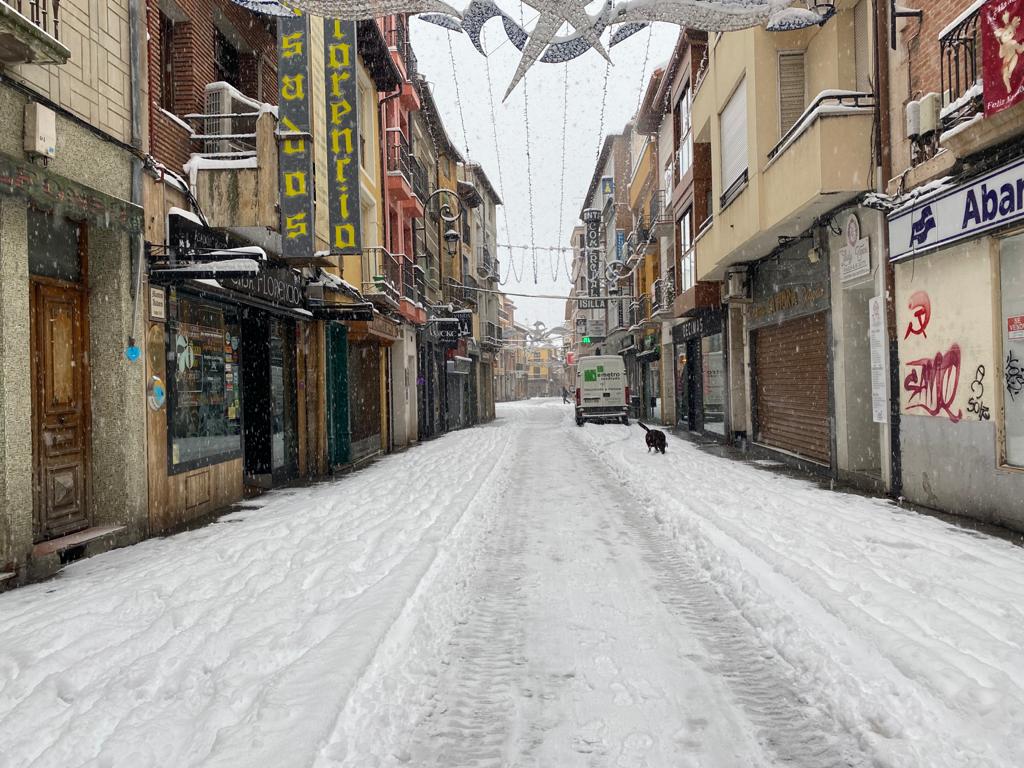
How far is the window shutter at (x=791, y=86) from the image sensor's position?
40.3 ft

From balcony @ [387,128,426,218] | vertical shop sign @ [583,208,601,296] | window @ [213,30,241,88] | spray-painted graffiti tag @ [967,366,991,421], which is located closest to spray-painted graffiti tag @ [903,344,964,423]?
spray-painted graffiti tag @ [967,366,991,421]

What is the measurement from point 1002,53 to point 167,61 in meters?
→ 9.77

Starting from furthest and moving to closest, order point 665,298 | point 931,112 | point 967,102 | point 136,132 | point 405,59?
point 665,298, point 405,59, point 931,112, point 136,132, point 967,102

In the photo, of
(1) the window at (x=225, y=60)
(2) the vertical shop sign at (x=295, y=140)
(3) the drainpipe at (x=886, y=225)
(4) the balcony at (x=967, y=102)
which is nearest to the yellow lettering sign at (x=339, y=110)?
A: (2) the vertical shop sign at (x=295, y=140)

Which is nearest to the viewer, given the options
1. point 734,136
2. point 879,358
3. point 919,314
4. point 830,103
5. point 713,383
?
point 919,314

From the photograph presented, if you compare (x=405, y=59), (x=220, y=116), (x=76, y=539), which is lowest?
(x=76, y=539)

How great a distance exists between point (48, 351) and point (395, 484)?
18.0ft

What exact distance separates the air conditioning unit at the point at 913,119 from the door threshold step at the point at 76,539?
10.1m

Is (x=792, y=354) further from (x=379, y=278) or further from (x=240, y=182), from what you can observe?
(x=240, y=182)

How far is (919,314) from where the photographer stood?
8.50 meters

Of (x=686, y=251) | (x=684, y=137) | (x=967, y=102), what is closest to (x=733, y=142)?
(x=684, y=137)

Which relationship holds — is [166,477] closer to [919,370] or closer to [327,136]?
[327,136]

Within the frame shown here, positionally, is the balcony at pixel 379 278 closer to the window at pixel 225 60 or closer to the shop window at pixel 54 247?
the window at pixel 225 60

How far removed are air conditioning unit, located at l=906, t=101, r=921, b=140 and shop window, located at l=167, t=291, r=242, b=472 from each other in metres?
9.22
